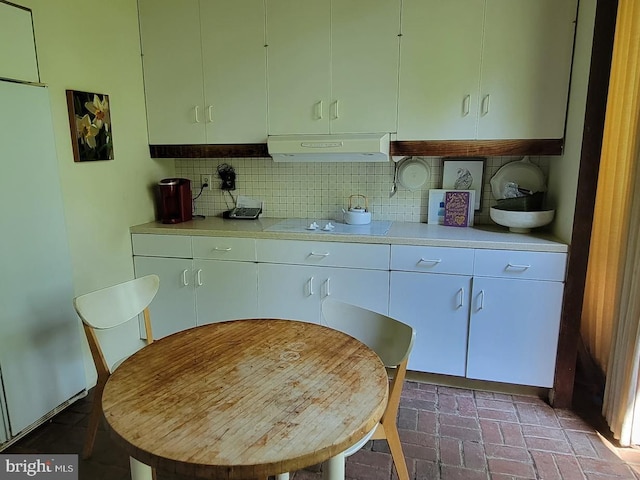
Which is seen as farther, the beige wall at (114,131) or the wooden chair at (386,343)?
the beige wall at (114,131)

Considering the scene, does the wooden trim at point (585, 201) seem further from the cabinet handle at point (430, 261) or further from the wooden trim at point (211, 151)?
the wooden trim at point (211, 151)

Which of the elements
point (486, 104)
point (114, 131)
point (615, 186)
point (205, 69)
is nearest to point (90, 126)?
point (114, 131)

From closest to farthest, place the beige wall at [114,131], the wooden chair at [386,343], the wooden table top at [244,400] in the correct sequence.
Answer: the wooden table top at [244,400] → the wooden chair at [386,343] → the beige wall at [114,131]

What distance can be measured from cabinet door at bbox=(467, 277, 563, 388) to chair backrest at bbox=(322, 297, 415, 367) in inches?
38.5

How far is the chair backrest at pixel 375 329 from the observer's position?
1.60 metres

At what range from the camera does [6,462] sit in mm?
1879

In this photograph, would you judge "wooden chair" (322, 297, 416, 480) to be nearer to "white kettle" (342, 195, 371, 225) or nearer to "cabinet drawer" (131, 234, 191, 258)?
"white kettle" (342, 195, 371, 225)

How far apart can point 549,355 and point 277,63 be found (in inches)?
94.7

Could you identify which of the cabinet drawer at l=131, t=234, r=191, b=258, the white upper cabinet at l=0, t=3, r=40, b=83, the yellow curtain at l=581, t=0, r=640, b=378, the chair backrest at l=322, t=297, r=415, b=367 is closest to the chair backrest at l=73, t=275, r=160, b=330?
the cabinet drawer at l=131, t=234, r=191, b=258

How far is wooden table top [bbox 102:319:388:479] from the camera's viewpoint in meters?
1.03

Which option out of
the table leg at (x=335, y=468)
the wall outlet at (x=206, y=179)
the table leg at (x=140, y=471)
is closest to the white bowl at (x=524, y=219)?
the table leg at (x=335, y=468)

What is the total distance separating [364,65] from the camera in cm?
263

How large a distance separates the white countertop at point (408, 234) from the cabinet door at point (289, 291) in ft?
0.71

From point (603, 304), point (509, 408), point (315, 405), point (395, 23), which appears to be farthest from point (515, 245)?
point (315, 405)
